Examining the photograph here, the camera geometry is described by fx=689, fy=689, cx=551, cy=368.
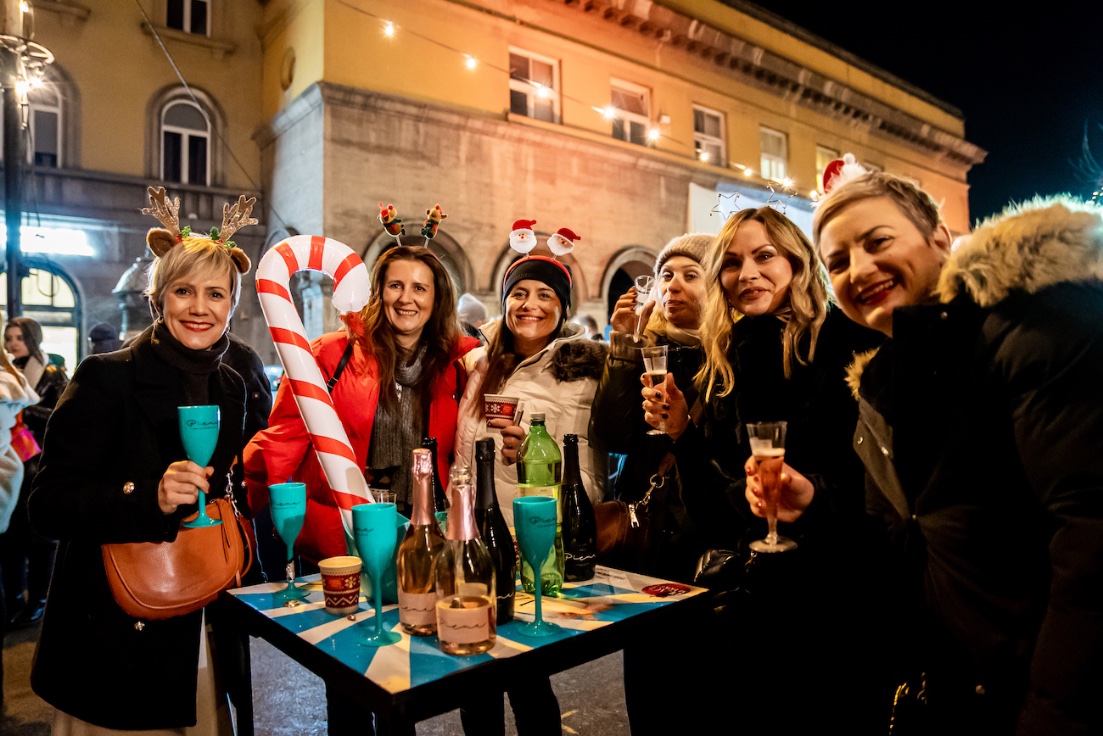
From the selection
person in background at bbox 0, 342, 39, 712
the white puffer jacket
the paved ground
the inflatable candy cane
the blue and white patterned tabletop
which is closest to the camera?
the blue and white patterned tabletop

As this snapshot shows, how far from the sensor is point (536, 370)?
9.23 feet

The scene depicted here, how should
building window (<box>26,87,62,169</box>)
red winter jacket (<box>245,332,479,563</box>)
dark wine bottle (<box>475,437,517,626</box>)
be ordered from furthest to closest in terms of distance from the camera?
building window (<box>26,87,62,169</box>) → red winter jacket (<box>245,332,479,563</box>) → dark wine bottle (<box>475,437,517,626</box>)

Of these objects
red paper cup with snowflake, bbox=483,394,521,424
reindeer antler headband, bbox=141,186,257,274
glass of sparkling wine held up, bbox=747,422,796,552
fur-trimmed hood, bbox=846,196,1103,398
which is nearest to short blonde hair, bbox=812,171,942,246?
fur-trimmed hood, bbox=846,196,1103,398

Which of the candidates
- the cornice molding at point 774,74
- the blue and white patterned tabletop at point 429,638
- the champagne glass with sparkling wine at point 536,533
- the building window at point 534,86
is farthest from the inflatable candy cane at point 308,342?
the cornice molding at point 774,74

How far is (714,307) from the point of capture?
95.7 inches

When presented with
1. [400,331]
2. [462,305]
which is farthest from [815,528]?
[462,305]

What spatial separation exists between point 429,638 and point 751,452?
109 centimetres

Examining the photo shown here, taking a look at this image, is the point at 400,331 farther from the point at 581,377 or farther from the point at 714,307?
the point at 714,307

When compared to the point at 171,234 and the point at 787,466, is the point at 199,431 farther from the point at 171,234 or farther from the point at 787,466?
the point at 787,466

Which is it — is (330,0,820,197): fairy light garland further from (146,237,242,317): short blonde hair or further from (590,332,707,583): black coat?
(146,237,242,317): short blonde hair

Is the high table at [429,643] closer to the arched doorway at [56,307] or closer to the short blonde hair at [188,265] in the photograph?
the short blonde hair at [188,265]

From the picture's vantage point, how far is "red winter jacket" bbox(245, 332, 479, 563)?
2.60 meters

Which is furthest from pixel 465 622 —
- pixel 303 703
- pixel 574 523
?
pixel 303 703

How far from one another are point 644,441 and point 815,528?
85cm
